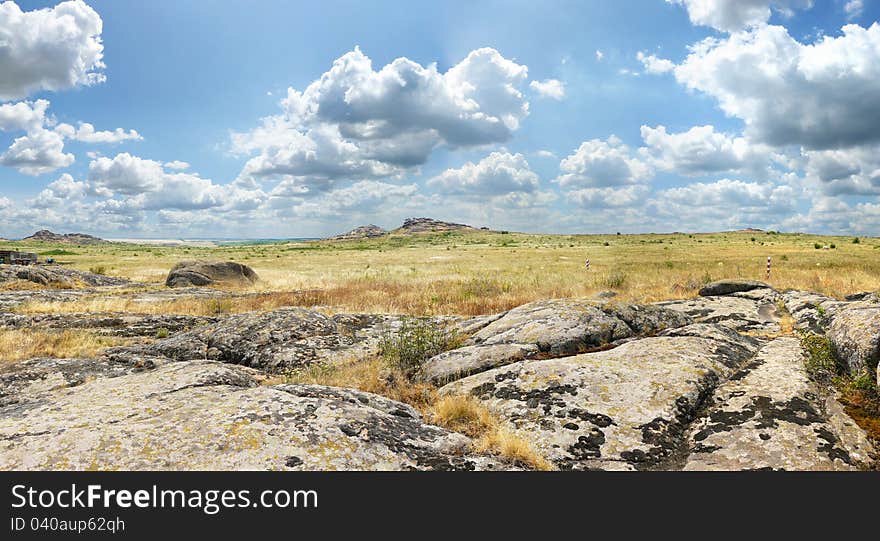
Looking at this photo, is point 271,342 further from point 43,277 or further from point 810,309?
point 43,277

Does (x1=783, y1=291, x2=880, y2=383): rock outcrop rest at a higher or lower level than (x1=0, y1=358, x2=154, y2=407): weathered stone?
higher

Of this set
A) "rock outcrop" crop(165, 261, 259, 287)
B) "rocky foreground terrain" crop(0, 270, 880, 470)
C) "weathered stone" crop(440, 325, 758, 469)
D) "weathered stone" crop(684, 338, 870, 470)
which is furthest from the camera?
"rock outcrop" crop(165, 261, 259, 287)

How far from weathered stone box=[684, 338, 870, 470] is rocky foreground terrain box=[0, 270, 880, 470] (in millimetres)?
25

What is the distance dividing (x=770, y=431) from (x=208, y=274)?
123 ft

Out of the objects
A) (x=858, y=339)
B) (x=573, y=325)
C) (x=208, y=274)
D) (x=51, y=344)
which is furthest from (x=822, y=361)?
(x=208, y=274)

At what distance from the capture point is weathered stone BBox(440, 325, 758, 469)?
5547mm

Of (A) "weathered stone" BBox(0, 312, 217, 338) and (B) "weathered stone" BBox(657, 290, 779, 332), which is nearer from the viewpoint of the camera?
(B) "weathered stone" BBox(657, 290, 779, 332)

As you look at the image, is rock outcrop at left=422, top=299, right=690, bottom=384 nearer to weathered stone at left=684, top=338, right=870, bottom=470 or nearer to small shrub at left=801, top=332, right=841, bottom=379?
weathered stone at left=684, top=338, right=870, bottom=470

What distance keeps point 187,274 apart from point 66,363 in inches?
1074

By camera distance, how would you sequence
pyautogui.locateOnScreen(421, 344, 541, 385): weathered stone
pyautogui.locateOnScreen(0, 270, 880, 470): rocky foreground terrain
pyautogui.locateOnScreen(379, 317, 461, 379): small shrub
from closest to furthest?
pyautogui.locateOnScreen(0, 270, 880, 470): rocky foreground terrain < pyautogui.locateOnScreen(421, 344, 541, 385): weathered stone < pyautogui.locateOnScreen(379, 317, 461, 379): small shrub

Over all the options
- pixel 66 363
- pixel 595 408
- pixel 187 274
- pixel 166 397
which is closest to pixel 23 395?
pixel 66 363

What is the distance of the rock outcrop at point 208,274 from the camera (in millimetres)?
33250

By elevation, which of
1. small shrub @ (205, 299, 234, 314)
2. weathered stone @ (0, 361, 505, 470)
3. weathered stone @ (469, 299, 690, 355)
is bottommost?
small shrub @ (205, 299, 234, 314)

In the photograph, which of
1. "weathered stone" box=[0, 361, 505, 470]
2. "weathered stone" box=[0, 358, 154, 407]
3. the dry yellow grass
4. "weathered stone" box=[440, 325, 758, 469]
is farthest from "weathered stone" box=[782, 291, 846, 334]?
the dry yellow grass
